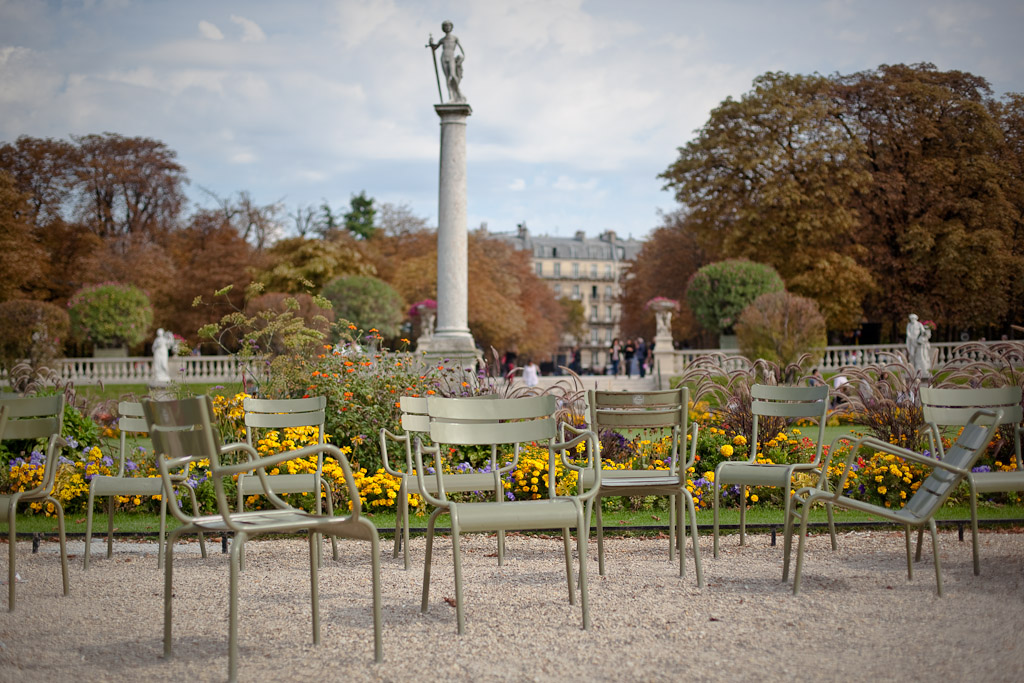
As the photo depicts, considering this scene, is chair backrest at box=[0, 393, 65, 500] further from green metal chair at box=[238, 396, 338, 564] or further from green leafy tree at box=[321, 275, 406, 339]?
green leafy tree at box=[321, 275, 406, 339]

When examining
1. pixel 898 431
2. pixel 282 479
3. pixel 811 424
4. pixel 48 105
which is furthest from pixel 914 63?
pixel 48 105

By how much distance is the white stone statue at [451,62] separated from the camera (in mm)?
15562

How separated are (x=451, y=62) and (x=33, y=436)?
1167 cm

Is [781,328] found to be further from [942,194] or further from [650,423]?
[650,423]

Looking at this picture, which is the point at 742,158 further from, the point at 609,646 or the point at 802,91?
the point at 609,646

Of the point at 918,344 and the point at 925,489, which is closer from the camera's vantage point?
the point at 925,489

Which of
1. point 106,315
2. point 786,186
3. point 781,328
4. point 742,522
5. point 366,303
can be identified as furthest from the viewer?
point 366,303

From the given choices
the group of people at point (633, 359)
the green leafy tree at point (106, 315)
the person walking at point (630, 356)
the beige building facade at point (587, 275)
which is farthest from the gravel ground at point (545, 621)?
the beige building facade at point (587, 275)

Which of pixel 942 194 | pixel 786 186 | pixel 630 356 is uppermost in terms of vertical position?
pixel 786 186

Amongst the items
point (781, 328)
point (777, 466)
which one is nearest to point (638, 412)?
point (777, 466)

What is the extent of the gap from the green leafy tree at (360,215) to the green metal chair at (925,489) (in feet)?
160

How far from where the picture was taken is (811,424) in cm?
1445

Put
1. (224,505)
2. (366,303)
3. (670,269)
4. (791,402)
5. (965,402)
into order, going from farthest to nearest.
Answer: (670,269), (366,303), (791,402), (965,402), (224,505)

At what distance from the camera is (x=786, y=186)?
2933cm
